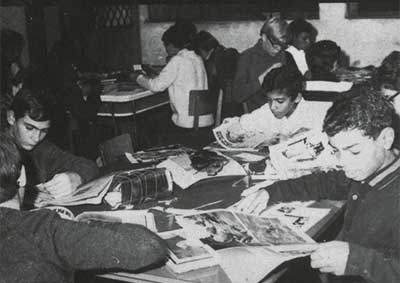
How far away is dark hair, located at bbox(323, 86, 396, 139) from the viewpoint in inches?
71.3

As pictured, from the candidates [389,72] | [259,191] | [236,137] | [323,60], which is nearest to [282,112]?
[236,137]

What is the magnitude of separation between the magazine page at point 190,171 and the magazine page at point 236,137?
38cm

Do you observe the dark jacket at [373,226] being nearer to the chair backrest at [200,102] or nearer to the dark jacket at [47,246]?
the dark jacket at [47,246]

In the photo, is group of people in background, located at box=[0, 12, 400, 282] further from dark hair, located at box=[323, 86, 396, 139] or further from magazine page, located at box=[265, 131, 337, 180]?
magazine page, located at box=[265, 131, 337, 180]

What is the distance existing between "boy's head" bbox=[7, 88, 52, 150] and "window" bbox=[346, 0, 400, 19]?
5.32 m

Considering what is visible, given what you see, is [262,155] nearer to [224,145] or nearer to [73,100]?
[224,145]

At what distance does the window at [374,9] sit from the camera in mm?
6738

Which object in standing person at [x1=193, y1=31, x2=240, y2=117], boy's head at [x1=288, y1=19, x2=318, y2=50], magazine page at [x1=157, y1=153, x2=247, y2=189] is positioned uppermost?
boy's head at [x1=288, y1=19, x2=318, y2=50]

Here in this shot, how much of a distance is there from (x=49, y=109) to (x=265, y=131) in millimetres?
1372

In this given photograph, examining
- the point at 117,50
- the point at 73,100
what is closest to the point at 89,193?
the point at 73,100

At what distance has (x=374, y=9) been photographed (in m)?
6.84

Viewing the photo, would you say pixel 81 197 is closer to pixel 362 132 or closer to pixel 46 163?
pixel 46 163

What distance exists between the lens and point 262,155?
2871mm

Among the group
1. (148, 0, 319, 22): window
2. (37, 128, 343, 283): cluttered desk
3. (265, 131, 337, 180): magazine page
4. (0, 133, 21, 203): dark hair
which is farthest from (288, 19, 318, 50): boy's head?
(0, 133, 21, 203): dark hair
